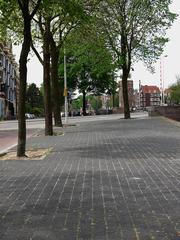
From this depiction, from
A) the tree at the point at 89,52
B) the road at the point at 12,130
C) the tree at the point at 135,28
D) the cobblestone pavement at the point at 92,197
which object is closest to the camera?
the cobblestone pavement at the point at 92,197

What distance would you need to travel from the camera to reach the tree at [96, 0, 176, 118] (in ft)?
138

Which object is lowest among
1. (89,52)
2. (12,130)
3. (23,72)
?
(12,130)

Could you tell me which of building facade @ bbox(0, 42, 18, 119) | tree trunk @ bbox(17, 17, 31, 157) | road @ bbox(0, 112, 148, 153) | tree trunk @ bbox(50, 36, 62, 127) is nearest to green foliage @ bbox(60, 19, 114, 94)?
tree trunk @ bbox(50, 36, 62, 127)

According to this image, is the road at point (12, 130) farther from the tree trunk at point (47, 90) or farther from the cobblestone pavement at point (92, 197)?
the cobblestone pavement at point (92, 197)

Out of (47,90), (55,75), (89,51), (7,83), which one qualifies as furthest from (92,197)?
(7,83)

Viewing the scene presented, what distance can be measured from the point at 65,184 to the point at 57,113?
25.8 metres

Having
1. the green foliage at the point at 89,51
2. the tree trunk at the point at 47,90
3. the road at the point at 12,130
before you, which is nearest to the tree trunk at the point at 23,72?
the road at the point at 12,130

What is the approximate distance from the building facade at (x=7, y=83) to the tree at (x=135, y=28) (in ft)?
132

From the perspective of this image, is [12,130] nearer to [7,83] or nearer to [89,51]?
[89,51]

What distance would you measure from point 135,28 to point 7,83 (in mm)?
55299

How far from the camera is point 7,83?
315 feet

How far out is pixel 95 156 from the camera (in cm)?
1510

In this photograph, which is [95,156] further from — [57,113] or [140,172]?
[57,113]

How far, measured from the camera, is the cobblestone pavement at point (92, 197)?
6434 millimetres
